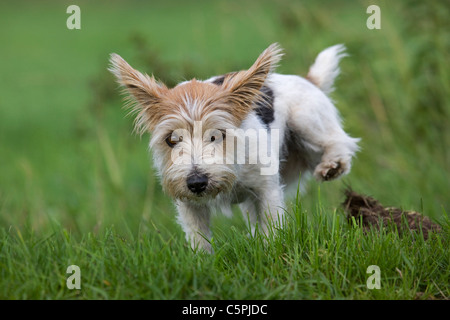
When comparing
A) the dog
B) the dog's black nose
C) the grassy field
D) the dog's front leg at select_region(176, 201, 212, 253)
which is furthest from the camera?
the dog's front leg at select_region(176, 201, 212, 253)

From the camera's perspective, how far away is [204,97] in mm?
5211

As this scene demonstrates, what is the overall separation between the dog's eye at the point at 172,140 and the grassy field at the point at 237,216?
2.23 feet

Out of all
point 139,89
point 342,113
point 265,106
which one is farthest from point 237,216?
point 139,89

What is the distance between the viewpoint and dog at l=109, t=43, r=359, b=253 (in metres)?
5.03

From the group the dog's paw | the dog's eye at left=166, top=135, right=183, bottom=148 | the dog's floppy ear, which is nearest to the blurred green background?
the dog's paw

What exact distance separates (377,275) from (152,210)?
15.4ft

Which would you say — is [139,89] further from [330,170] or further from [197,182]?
[330,170]

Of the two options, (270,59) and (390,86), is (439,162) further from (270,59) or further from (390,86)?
(270,59)

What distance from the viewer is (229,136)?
17.0 feet

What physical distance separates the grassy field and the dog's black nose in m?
0.39

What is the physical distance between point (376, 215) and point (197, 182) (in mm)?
1620

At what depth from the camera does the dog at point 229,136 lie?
5.03m

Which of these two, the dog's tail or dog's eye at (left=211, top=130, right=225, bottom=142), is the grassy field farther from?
the dog's tail
